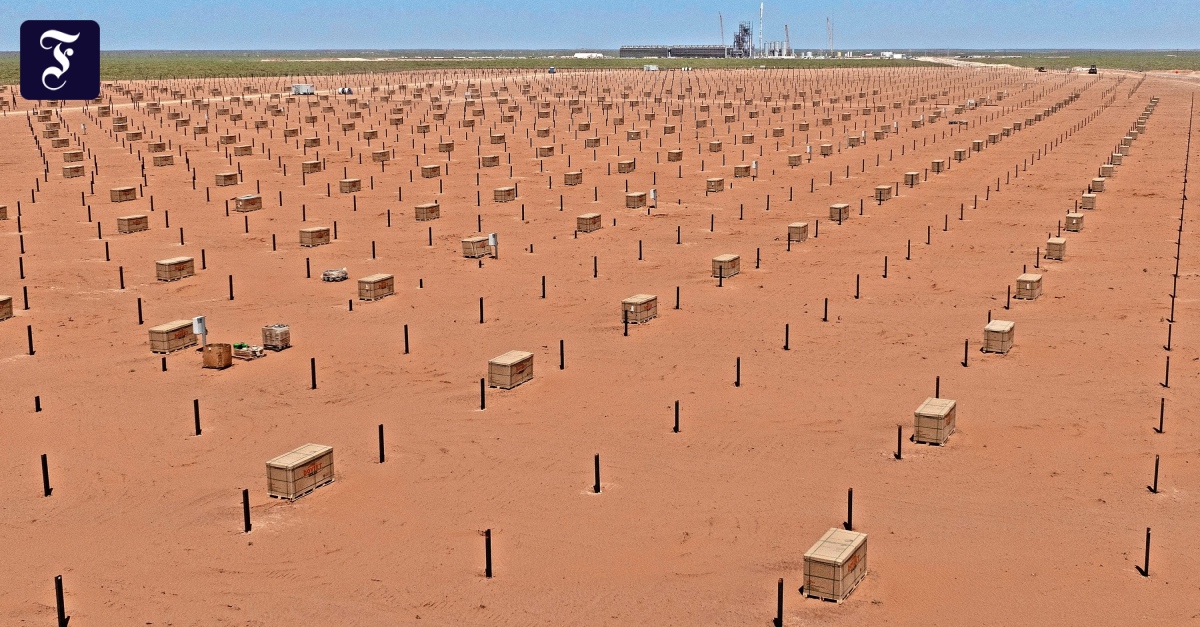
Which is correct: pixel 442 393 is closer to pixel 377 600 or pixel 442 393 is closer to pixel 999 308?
pixel 377 600

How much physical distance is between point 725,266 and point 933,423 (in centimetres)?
1830

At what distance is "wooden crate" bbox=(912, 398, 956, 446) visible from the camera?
86.3 ft

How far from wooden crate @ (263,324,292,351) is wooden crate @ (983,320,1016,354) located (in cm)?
1810

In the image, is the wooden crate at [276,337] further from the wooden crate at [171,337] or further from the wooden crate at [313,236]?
the wooden crate at [313,236]

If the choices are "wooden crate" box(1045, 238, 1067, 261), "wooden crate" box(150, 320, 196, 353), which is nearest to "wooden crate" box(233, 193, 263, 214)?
"wooden crate" box(150, 320, 196, 353)

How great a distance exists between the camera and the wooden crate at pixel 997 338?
33.6m

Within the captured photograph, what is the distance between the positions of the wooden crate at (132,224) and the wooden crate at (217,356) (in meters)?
22.7

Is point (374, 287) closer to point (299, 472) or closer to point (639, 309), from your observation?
point (639, 309)

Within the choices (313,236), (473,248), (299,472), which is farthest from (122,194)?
(299,472)

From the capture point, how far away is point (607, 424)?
1115 inches

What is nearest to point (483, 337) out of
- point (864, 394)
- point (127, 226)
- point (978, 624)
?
point (864, 394)

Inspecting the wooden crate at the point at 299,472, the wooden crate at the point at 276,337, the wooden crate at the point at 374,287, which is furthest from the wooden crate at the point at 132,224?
the wooden crate at the point at 299,472

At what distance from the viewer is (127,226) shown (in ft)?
175

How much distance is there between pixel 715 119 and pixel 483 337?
8290 cm
